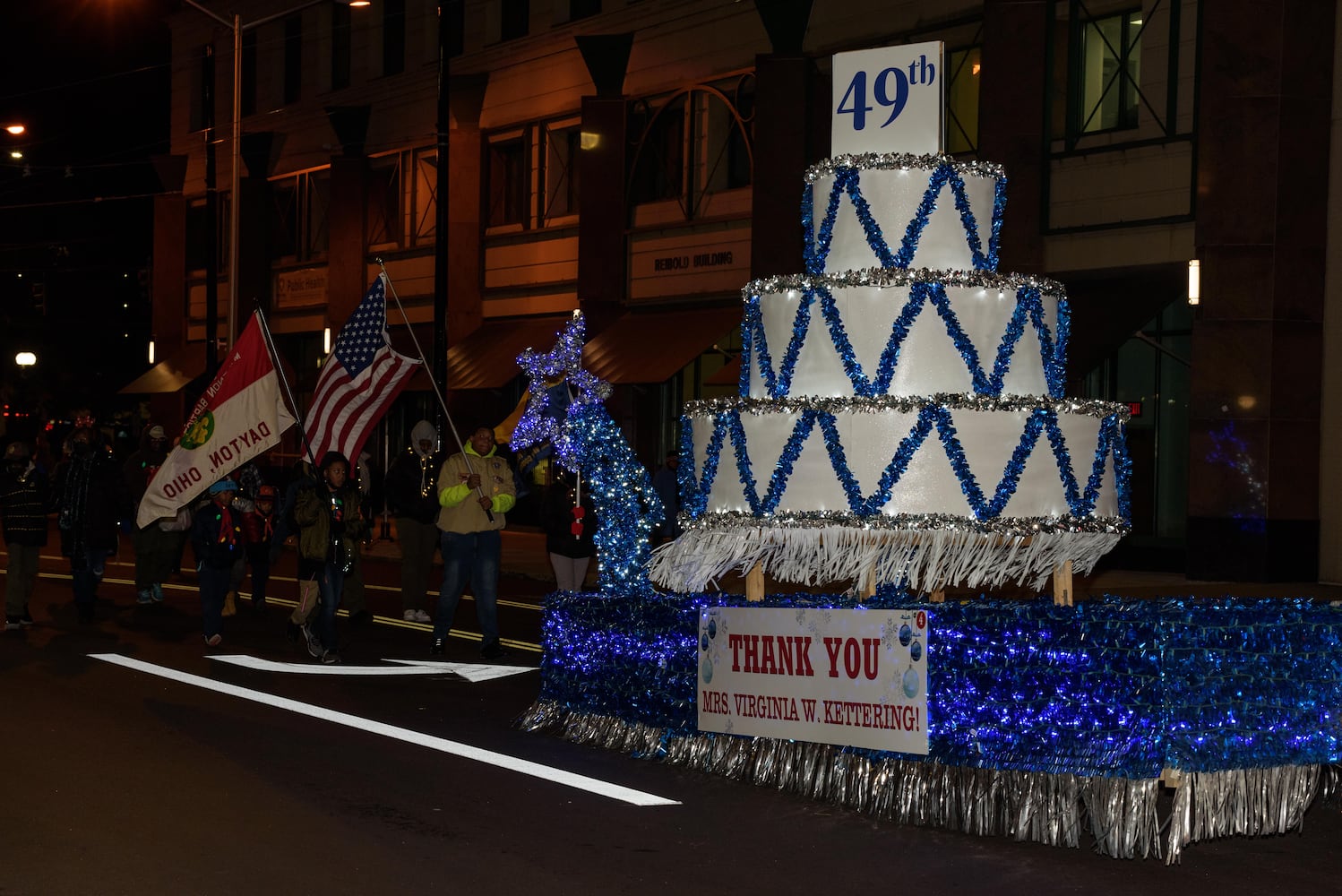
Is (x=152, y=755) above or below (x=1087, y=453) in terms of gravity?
below

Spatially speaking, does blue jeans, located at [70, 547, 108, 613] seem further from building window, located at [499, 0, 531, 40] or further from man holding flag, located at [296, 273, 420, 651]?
building window, located at [499, 0, 531, 40]

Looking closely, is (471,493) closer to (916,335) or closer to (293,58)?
(916,335)

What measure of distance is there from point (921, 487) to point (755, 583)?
1.18 m

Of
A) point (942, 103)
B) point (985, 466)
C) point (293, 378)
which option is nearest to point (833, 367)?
point (985, 466)

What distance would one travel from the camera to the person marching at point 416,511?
53.8 feet

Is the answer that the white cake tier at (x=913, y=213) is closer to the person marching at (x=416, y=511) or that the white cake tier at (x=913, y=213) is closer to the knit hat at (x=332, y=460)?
the knit hat at (x=332, y=460)

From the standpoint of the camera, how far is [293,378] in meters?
40.6

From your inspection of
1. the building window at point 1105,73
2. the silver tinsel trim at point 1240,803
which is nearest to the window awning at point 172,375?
the building window at point 1105,73

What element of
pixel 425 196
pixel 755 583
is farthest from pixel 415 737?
pixel 425 196

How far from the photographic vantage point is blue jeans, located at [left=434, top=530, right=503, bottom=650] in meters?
13.8

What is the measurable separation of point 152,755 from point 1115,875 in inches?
204

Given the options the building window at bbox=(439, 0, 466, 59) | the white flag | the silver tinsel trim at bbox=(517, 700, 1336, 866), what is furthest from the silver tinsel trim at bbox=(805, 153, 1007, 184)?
the building window at bbox=(439, 0, 466, 59)

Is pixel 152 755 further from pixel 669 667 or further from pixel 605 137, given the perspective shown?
pixel 605 137

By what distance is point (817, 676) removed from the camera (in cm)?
832
